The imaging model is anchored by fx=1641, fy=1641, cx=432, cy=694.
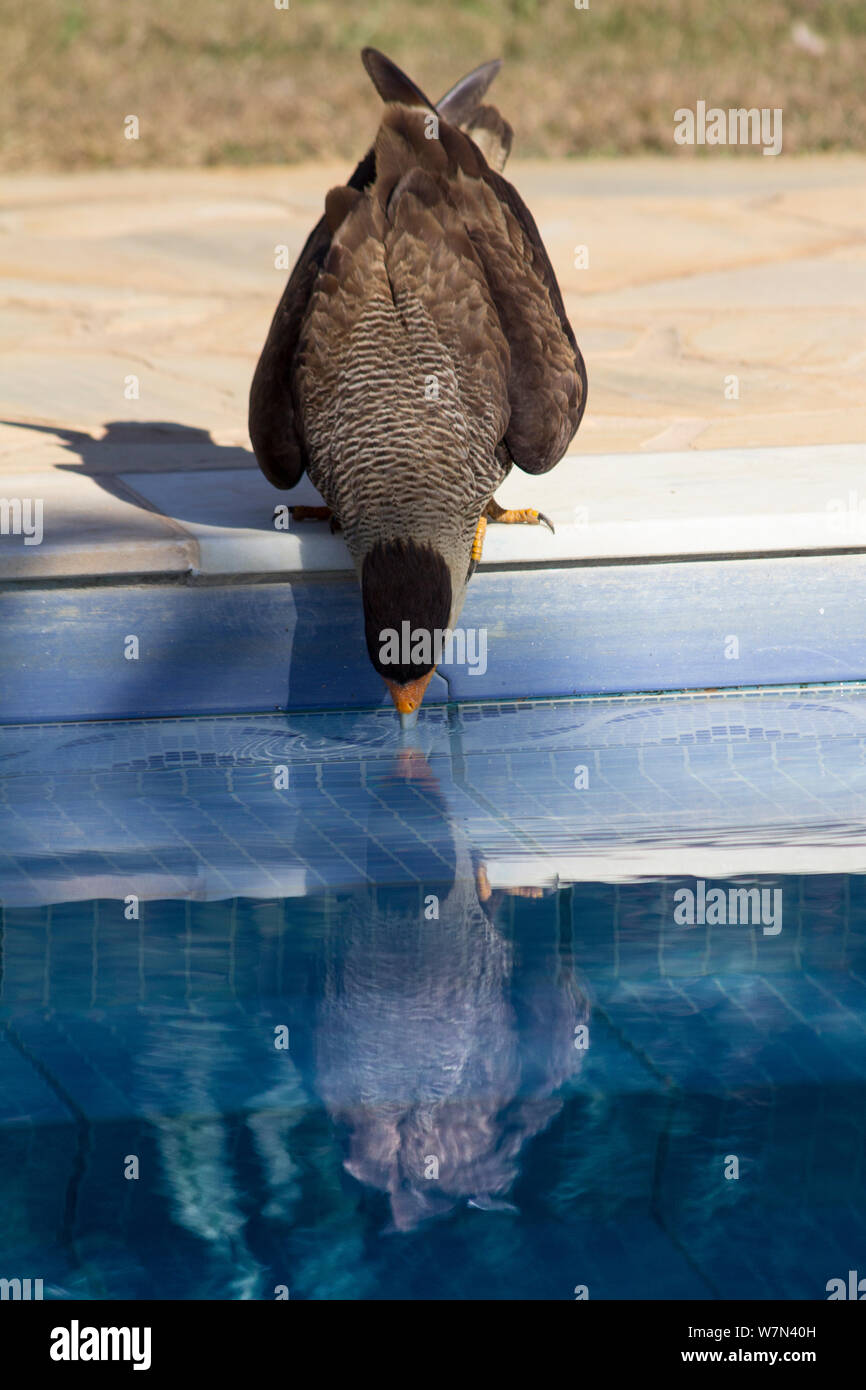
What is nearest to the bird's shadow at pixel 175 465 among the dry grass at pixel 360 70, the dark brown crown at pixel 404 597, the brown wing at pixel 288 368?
the brown wing at pixel 288 368

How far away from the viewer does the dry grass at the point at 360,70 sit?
451 inches

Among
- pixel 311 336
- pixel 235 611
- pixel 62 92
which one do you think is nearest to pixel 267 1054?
pixel 235 611

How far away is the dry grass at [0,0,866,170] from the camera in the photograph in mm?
11445

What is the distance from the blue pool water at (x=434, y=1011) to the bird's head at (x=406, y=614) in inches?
13.9

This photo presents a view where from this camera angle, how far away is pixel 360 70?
12703 millimetres

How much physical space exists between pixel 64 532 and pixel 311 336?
0.79m

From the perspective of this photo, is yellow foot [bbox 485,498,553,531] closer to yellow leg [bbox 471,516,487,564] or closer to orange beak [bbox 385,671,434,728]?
yellow leg [bbox 471,516,487,564]

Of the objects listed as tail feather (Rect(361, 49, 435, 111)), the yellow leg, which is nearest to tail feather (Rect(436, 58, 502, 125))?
tail feather (Rect(361, 49, 435, 111))

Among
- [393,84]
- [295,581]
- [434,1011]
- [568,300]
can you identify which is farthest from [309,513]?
[568,300]

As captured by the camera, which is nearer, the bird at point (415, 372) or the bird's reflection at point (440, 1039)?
the bird's reflection at point (440, 1039)

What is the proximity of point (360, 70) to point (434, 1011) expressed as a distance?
1128 cm

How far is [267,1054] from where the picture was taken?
8.68ft

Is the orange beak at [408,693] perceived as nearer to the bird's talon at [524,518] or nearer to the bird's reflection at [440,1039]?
the bird's reflection at [440,1039]
